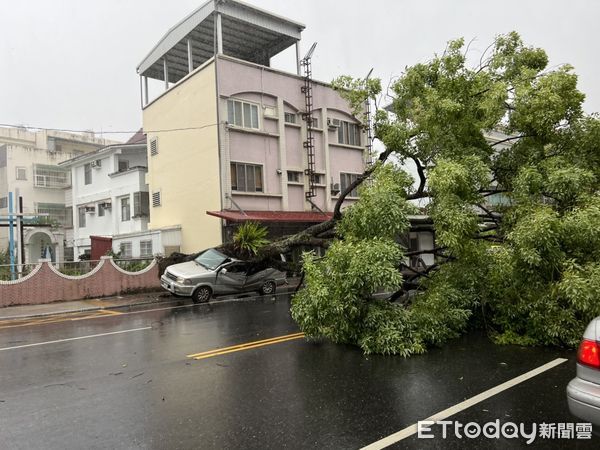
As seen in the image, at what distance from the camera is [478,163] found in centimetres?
793

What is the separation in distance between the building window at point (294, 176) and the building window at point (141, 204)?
919 cm

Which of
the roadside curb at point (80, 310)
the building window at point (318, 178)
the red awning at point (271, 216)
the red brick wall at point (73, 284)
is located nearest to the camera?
the roadside curb at point (80, 310)

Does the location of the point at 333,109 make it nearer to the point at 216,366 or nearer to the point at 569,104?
the point at 569,104

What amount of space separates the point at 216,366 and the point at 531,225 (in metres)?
5.08

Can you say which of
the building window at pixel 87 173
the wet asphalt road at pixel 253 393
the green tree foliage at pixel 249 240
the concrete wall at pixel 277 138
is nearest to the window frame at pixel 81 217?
the building window at pixel 87 173

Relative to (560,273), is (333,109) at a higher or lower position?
higher

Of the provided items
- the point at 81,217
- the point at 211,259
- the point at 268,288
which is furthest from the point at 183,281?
the point at 81,217

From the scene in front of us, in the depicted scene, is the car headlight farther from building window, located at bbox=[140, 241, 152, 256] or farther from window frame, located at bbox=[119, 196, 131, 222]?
window frame, located at bbox=[119, 196, 131, 222]

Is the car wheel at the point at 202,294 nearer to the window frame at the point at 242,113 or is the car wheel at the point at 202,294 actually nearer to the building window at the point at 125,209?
the window frame at the point at 242,113

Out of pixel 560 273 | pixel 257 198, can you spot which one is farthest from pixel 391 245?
pixel 257 198

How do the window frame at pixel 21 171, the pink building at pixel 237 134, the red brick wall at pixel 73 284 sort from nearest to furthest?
the red brick wall at pixel 73 284
the pink building at pixel 237 134
the window frame at pixel 21 171

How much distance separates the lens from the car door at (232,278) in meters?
15.6

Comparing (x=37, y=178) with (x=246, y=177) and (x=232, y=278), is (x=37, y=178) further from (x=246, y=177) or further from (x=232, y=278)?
(x=232, y=278)

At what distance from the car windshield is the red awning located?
9.00ft
